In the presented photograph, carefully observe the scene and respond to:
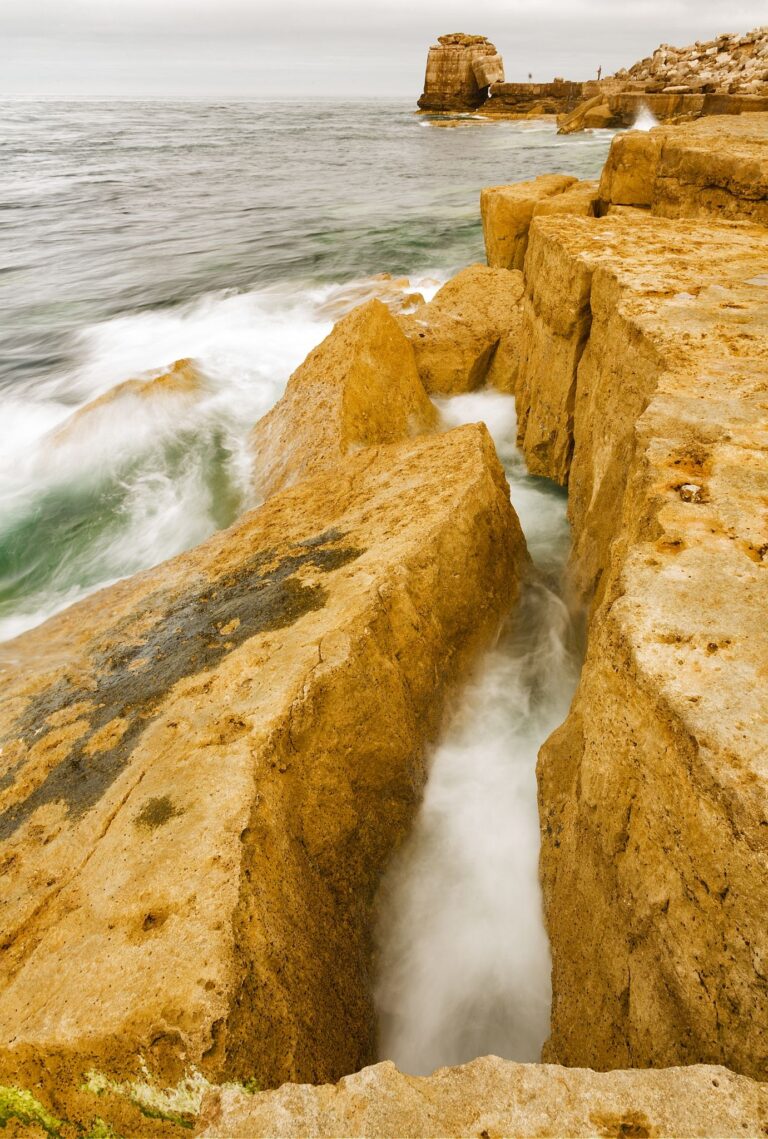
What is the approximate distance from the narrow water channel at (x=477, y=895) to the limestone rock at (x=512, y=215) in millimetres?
5814

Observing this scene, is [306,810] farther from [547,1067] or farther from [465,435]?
[465,435]

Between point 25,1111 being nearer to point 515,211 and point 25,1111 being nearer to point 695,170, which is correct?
point 695,170

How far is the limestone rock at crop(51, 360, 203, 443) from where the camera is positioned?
7.11 m

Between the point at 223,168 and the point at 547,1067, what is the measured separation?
109 ft

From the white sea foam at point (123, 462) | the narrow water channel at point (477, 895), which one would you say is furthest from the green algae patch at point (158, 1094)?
the white sea foam at point (123, 462)

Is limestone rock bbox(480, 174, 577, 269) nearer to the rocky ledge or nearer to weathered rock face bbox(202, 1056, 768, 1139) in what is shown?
the rocky ledge

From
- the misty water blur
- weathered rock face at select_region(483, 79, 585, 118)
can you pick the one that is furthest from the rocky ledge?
weathered rock face at select_region(483, 79, 585, 118)

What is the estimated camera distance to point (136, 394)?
7332 millimetres

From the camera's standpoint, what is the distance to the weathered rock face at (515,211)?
24.0 ft

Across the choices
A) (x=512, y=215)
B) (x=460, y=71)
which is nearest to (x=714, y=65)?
(x=460, y=71)

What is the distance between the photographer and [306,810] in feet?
7.13

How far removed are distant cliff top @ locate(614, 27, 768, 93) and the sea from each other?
1005 centimetres

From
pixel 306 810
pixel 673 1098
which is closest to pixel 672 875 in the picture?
pixel 673 1098

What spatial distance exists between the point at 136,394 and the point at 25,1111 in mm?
6892
